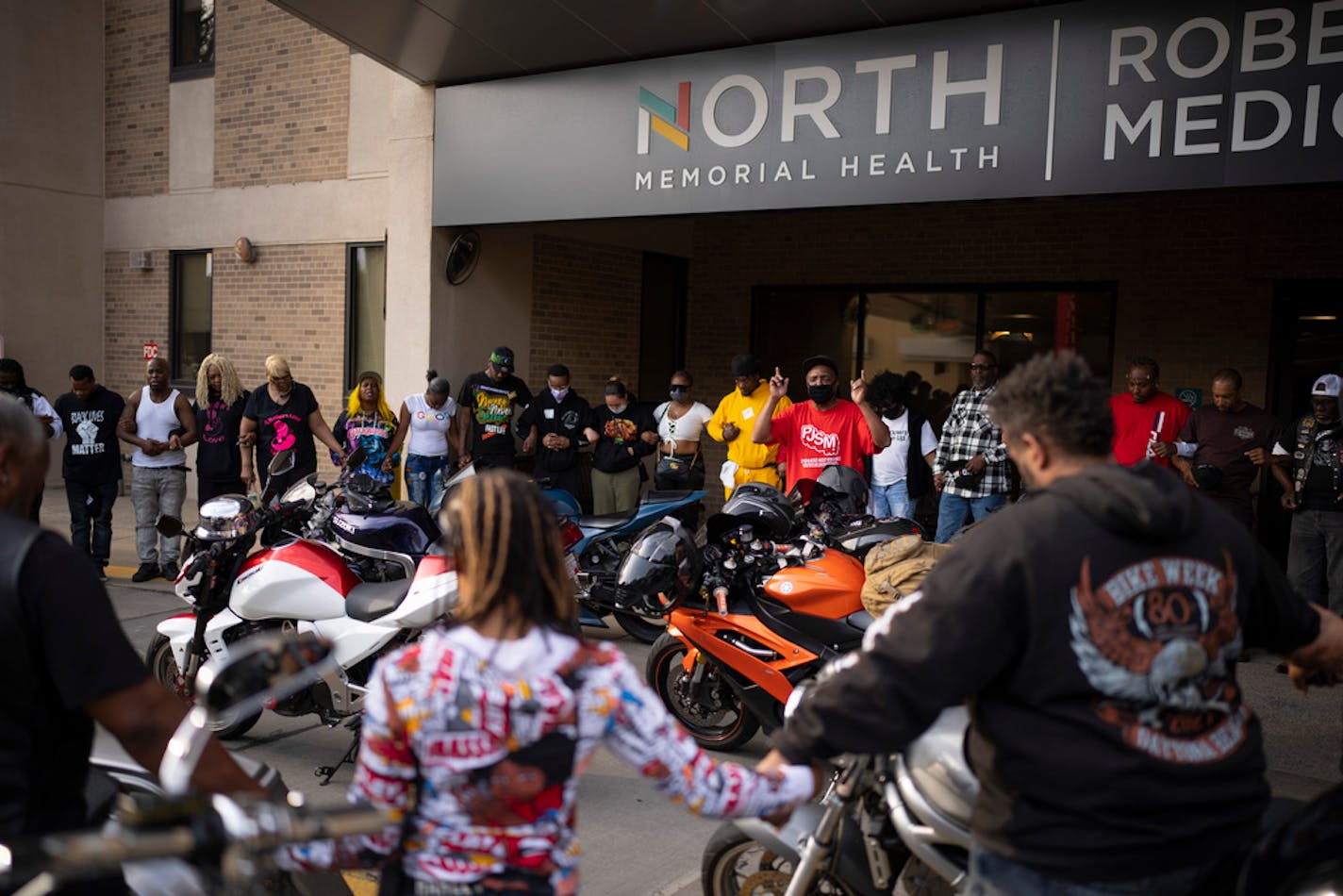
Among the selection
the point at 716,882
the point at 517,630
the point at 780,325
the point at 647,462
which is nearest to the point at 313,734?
the point at 716,882

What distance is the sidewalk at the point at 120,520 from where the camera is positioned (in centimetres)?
1041

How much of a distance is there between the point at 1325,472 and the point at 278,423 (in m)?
8.14

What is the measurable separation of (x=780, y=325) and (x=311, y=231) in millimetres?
5865

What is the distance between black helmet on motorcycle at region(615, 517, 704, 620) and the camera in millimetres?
5227

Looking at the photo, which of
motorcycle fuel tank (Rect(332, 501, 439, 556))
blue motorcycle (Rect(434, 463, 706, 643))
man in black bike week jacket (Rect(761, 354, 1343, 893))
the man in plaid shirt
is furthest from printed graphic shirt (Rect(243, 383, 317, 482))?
man in black bike week jacket (Rect(761, 354, 1343, 893))

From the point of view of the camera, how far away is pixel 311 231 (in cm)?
1359

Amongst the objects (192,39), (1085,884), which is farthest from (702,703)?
(192,39)

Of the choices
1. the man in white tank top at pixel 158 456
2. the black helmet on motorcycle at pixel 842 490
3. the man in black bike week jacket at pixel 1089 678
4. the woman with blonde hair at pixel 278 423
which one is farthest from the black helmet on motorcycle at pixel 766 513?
the man in white tank top at pixel 158 456

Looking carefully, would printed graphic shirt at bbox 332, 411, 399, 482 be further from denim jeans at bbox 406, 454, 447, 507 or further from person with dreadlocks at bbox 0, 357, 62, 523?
person with dreadlocks at bbox 0, 357, 62, 523

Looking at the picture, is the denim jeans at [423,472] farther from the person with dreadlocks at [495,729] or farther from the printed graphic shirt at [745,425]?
the person with dreadlocks at [495,729]

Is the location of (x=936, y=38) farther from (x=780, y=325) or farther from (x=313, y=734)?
(x=313, y=734)

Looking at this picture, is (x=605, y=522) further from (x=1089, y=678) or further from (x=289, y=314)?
(x=289, y=314)

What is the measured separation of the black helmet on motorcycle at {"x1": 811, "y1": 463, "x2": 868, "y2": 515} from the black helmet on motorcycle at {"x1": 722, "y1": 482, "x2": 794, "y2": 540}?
243 mm

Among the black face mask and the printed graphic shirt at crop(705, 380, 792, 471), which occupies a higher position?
the black face mask
